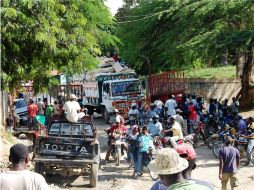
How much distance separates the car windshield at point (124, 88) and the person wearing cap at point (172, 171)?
2133 cm

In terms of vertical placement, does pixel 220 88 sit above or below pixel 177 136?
above

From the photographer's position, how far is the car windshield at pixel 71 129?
12633 millimetres

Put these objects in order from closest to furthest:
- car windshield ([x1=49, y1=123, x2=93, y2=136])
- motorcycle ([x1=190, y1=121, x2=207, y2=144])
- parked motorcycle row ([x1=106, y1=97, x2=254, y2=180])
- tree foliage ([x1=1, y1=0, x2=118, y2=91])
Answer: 1. tree foliage ([x1=1, y1=0, x2=118, y2=91])
2. car windshield ([x1=49, y1=123, x2=93, y2=136])
3. parked motorcycle row ([x1=106, y1=97, x2=254, y2=180])
4. motorcycle ([x1=190, y1=121, x2=207, y2=144])

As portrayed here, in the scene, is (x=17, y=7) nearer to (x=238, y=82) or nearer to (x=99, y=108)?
(x=99, y=108)

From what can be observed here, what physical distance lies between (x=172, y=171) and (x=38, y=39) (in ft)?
23.0

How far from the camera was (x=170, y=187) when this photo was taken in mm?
3590

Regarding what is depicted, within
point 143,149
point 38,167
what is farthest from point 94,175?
point 143,149

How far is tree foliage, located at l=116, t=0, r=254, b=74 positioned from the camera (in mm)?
20312

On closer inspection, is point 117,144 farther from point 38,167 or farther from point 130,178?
point 38,167

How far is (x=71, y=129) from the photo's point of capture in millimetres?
12688

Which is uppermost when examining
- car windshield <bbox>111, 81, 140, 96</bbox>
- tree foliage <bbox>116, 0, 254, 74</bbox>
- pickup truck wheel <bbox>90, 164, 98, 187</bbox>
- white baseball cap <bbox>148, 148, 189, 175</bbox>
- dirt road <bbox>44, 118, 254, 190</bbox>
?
tree foliage <bbox>116, 0, 254, 74</bbox>

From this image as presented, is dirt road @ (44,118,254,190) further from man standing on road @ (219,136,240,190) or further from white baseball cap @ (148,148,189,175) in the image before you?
white baseball cap @ (148,148,189,175)

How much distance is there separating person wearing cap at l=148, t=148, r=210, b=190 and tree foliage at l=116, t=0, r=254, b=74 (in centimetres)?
1549

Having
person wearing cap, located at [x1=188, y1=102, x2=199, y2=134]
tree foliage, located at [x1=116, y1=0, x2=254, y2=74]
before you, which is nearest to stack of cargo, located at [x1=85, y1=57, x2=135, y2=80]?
tree foliage, located at [x1=116, y1=0, x2=254, y2=74]
